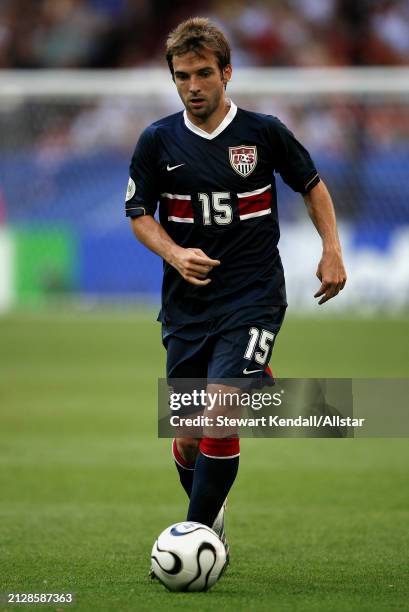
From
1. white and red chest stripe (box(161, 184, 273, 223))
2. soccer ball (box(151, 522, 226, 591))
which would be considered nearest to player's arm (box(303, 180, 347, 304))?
white and red chest stripe (box(161, 184, 273, 223))

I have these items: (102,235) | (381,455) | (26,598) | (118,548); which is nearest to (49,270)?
(102,235)

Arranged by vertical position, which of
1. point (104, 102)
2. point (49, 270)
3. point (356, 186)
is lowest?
point (49, 270)

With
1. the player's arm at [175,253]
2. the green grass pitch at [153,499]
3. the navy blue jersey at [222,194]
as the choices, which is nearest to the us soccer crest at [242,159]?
the navy blue jersey at [222,194]

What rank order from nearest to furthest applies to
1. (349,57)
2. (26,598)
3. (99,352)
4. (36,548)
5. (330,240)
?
(26,598) < (330,240) < (36,548) < (99,352) < (349,57)

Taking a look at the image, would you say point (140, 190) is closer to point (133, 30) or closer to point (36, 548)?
point (36, 548)

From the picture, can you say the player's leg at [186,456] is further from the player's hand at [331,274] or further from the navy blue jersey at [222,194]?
the player's hand at [331,274]

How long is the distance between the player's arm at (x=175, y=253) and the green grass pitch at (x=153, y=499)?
1.33 m

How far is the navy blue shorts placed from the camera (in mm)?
5246

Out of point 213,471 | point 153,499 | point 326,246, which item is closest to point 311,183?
point 326,246

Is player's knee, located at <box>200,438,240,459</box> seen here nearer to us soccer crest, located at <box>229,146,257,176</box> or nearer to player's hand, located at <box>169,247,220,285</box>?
player's hand, located at <box>169,247,220,285</box>

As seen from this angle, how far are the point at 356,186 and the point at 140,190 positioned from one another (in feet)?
42.9

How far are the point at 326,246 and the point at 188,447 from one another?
3.74ft

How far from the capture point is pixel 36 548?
6043 millimetres

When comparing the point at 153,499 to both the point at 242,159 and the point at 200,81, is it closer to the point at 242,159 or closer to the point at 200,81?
the point at 242,159
